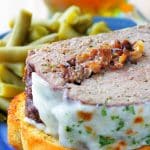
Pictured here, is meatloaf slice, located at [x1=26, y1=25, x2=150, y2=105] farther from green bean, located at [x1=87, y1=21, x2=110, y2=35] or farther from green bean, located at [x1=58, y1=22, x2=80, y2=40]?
green bean, located at [x1=87, y1=21, x2=110, y2=35]

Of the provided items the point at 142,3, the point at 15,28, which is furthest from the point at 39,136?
the point at 142,3

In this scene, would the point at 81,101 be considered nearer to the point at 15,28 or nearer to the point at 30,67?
the point at 30,67

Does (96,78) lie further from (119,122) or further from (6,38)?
(6,38)

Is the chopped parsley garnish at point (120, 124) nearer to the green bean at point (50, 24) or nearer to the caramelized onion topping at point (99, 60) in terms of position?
the caramelized onion topping at point (99, 60)

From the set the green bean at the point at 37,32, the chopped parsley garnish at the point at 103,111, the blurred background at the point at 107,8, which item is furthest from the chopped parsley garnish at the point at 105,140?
the blurred background at the point at 107,8

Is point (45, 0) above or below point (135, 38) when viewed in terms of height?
above

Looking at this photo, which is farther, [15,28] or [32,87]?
[15,28]
